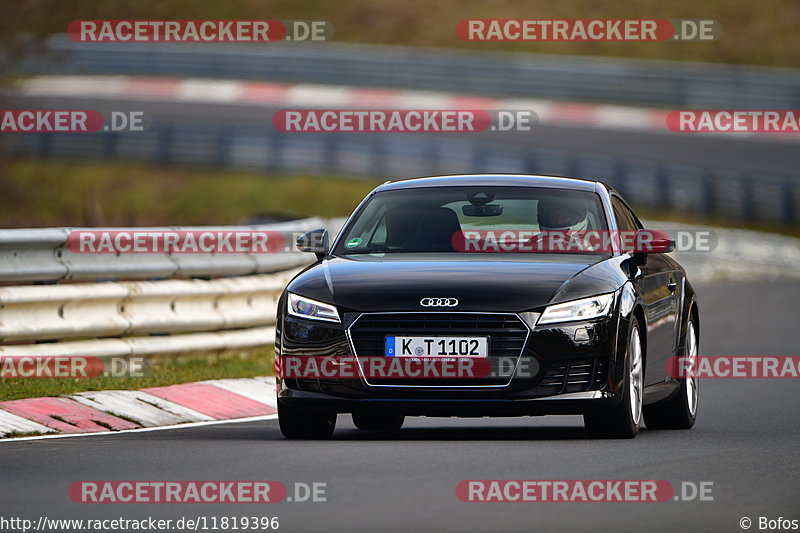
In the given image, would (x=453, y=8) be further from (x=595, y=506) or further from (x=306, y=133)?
(x=595, y=506)

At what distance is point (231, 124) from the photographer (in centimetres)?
4047

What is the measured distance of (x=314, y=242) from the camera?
10844 millimetres

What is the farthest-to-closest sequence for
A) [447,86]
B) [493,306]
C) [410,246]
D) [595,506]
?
[447,86] → [410,246] → [493,306] → [595,506]

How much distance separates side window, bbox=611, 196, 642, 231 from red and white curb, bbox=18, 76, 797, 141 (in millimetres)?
30640

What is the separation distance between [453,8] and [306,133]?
20.5 m

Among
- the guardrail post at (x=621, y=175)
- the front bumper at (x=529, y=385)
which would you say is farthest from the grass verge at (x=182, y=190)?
the front bumper at (x=529, y=385)

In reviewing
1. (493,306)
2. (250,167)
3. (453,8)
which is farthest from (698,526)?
(453,8)

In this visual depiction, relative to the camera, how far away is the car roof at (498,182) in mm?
11281

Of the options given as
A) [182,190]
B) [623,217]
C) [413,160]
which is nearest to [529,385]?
[623,217]

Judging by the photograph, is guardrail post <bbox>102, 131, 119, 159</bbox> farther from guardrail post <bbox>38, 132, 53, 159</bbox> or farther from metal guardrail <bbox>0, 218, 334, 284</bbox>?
metal guardrail <bbox>0, 218, 334, 284</bbox>

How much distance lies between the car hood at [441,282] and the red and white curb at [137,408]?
1.64m

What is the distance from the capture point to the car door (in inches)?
428

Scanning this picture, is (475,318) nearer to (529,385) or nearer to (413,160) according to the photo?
(529,385)

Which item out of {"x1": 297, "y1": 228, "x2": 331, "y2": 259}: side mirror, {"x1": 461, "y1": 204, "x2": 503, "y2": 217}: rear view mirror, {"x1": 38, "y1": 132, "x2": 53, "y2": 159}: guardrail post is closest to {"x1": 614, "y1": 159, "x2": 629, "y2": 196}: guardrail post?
{"x1": 38, "y1": 132, "x2": 53, "y2": 159}: guardrail post
